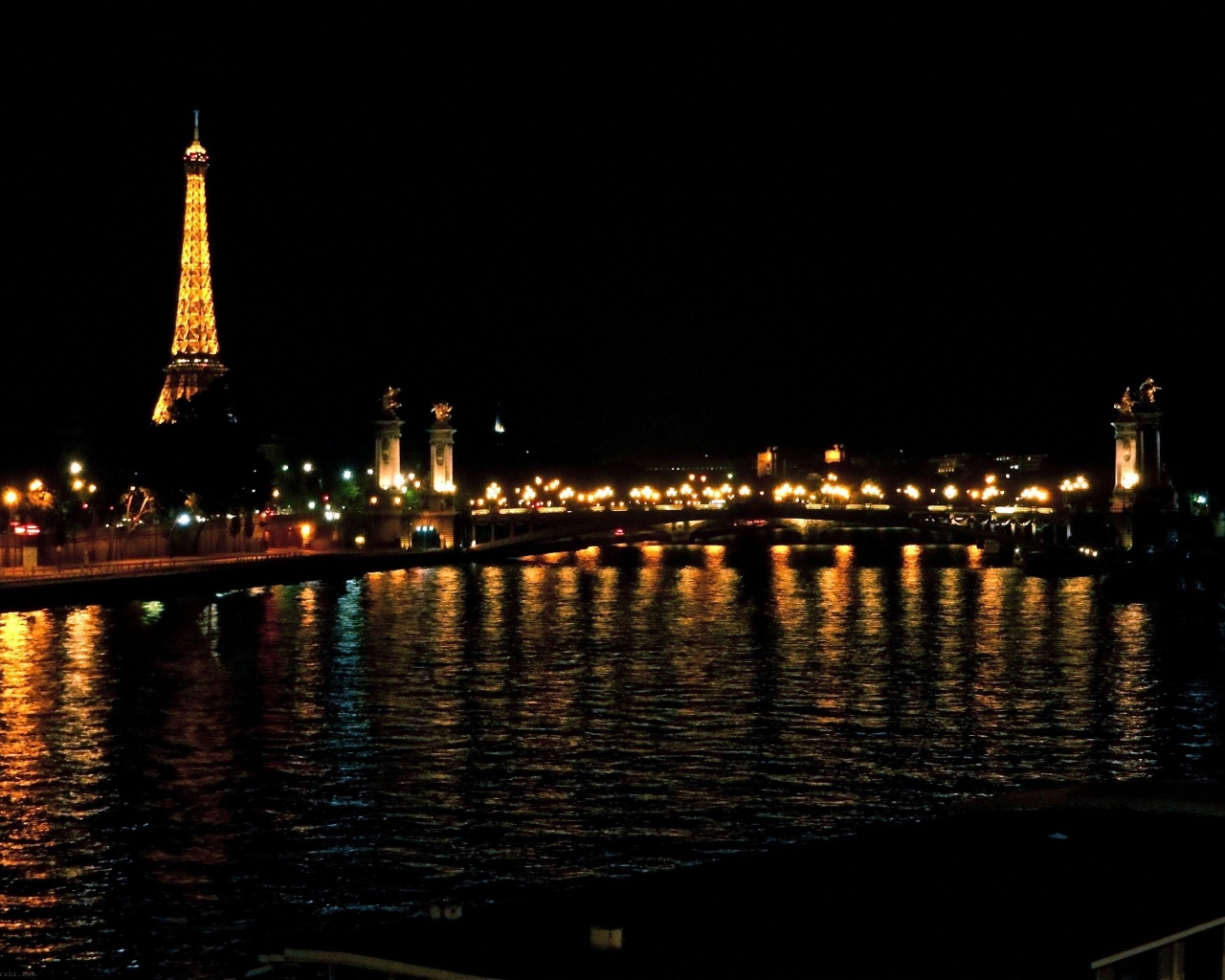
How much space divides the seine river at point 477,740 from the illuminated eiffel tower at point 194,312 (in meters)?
32.0

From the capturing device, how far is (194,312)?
250 ft

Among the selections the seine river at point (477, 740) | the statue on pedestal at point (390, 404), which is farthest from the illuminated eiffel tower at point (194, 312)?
the seine river at point (477, 740)

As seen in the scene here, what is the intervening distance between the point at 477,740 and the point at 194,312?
2249 inches

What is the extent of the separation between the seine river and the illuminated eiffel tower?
105 feet

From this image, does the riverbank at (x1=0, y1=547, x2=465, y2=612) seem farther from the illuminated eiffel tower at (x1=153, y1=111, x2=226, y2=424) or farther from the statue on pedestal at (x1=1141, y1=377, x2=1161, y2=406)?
the statue on pedestal at (x1=1141, y1=377, x2=1161, y2=406)

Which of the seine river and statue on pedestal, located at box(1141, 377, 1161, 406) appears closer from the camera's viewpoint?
the seine river

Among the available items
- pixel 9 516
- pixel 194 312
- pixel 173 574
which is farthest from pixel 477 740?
pixel 194 312

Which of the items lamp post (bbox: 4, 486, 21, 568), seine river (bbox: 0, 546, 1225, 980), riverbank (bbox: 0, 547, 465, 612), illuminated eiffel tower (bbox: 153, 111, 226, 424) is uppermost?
illuminated eiffel tower (bbox: 153, 111, 226, 424)

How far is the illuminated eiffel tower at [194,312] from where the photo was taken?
75.1 metres

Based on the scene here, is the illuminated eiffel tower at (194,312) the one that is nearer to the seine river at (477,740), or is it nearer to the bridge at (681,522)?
the bridge at (681,522)

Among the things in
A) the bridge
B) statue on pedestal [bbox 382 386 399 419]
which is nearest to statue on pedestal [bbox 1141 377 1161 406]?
the bridge

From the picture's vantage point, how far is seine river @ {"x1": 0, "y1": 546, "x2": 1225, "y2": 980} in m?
14.6

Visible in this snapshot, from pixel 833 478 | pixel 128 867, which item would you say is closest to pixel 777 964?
pixel 128 867

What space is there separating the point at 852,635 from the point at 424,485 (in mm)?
45592
